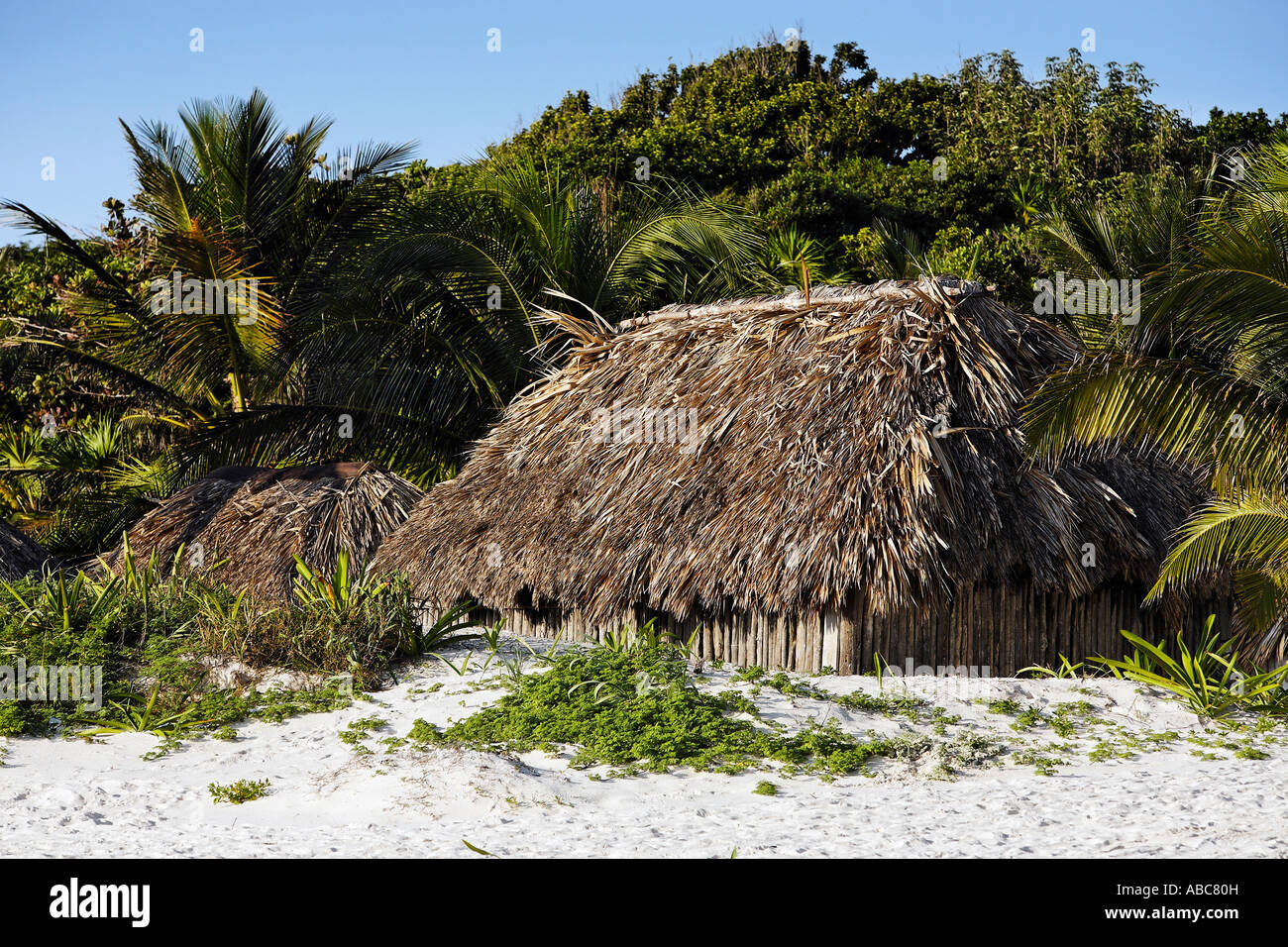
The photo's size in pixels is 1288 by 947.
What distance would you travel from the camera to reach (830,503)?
298 inches

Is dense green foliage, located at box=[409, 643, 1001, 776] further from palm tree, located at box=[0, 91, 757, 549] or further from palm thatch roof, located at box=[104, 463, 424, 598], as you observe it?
palm tree, located at box=[0, 91, 757, 549]

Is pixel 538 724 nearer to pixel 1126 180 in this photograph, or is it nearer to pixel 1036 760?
pixel 1036 760

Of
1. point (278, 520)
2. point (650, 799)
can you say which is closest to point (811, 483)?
point (650, 799)

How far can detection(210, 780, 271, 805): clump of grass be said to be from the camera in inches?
215

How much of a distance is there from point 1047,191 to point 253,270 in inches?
536

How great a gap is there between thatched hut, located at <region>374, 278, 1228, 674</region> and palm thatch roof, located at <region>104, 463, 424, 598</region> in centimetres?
158

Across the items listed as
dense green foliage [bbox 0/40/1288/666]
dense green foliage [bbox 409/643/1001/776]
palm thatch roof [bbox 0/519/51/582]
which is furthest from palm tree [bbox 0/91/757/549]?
dense green foliage [bbox 409/643/1001/776]

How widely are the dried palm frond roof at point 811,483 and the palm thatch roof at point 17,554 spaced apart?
4.42 m

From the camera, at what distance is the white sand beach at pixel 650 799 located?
4.74 meters

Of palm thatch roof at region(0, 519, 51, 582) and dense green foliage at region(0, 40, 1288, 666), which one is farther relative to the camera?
dense green foliage at region(0, 40, 1288, 666)

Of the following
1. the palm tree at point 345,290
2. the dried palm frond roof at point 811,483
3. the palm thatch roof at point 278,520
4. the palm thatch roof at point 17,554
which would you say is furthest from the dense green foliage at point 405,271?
the palm thatch roof at point 17,554

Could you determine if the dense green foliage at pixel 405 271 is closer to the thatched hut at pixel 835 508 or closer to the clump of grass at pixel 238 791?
the thatched hut at pixel 835 508

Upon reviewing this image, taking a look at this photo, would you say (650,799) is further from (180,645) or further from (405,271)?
(405,271)

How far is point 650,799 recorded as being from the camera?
5312 mm
